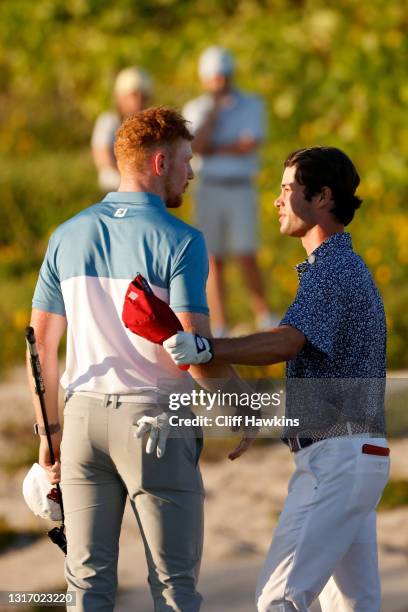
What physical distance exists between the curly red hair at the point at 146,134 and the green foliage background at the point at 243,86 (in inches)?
183

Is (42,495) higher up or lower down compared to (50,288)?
lower down

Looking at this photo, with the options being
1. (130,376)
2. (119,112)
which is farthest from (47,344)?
(119,112)

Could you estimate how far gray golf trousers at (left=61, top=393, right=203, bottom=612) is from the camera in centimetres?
336

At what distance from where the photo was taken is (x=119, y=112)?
8.15 meters

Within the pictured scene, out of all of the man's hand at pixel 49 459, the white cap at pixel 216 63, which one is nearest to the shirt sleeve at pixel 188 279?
the man's hand at pixel 49 459

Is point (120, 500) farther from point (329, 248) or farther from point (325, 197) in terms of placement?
point (325, 197)

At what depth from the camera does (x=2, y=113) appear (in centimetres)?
1404

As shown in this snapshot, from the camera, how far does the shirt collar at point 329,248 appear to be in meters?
3.41

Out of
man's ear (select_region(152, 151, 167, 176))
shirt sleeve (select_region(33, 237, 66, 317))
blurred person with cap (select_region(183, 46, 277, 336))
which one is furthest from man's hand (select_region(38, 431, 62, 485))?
blurred person with cap (select_region(183, 46, 277, 336))

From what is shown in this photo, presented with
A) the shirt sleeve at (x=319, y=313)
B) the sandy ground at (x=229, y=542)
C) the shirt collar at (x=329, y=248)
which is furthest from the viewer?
the sandy ground at (x=229, y=542)

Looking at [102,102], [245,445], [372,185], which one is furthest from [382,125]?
[245,445]

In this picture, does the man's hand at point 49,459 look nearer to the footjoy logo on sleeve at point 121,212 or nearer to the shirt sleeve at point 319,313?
the footjoy logo on sleeve at point 121,212

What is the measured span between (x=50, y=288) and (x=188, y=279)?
1.53 ft

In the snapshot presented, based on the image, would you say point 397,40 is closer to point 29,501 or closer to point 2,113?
point 2,113
